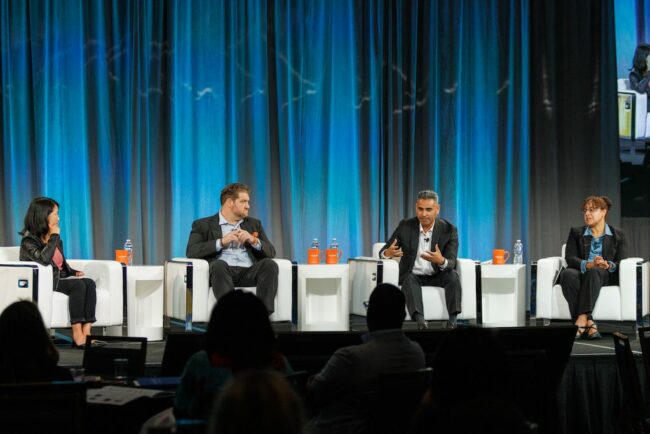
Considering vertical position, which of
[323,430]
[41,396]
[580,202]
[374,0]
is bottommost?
[323,430]

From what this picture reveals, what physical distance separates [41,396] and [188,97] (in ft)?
16.5

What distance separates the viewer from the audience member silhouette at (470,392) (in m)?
1.89

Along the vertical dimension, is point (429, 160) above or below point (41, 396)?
above

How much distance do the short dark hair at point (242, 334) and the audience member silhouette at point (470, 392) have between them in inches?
17.6

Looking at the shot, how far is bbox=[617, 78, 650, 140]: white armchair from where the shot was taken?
7766 millimetres

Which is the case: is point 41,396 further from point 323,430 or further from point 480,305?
point 480,305

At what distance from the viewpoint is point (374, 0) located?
7.41 metres

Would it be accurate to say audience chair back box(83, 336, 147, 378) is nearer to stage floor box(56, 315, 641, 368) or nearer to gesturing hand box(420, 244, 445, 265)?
stage floor box(56, 315, 641, 368)

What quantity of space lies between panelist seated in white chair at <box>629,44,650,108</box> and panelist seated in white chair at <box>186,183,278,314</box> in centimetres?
375

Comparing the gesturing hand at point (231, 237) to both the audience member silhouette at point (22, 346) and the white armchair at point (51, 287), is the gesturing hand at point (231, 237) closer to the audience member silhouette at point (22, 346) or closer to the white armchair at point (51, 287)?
the white armchair at point (51, 287)

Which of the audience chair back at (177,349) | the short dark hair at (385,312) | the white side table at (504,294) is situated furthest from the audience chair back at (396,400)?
the white side table at (504,294)

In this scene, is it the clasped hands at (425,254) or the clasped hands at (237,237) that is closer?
the clasped hands at (237,237)

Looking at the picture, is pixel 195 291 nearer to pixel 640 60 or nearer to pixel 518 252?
pixel 518 252

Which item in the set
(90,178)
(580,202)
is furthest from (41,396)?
(580,202)
